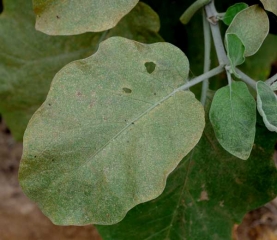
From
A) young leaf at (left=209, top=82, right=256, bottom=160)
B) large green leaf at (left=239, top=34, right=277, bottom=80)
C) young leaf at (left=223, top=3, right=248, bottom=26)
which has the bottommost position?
large green leaf at (left=239, top=34, right=277, bottom=80)

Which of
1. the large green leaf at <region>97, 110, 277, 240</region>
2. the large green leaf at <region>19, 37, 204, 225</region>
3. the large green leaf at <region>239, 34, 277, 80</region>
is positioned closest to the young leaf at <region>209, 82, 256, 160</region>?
the large green leaf at <region>19, 37, 204, 225</region>

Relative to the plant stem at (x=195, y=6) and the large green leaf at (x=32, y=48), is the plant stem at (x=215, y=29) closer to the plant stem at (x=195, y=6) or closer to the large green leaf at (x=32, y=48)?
the plant stem at (x=195, y=6)

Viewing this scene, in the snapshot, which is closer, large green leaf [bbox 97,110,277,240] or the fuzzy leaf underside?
the fuzzy leaf underside

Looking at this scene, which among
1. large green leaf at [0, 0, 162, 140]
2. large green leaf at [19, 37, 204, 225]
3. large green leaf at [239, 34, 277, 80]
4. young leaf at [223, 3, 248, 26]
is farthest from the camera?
large green leaf at [239, 34, 277, 80]

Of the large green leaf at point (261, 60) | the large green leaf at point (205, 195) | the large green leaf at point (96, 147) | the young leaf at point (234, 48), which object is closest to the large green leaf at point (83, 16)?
the large green leaf at point (96, 147)

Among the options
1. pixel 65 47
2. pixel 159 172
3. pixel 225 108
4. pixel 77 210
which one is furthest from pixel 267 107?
pixel 65 47

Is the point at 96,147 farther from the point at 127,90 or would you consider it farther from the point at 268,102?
the point at 268,102

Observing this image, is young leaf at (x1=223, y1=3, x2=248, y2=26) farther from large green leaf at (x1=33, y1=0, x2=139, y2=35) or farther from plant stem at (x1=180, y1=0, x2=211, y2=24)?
large green leaf at (x1=33, y1=0, x2=139, y2=35)
